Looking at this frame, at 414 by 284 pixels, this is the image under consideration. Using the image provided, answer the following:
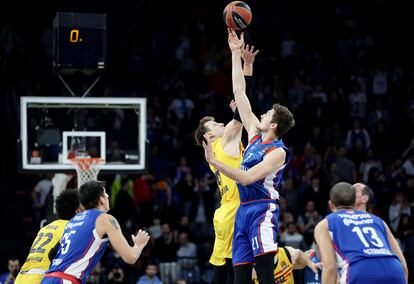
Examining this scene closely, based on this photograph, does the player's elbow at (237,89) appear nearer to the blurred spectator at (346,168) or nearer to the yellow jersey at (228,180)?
the yellow jersey at (228,180)

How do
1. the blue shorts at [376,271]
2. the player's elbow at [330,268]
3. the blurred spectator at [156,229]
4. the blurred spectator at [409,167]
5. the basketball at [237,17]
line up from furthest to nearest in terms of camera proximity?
the blurred spectator at [409,167] → the blurred spectator at [156,229] → the basketball at [237,17] → the player's elbow at [330,268] → the blue shorts at [376,271]

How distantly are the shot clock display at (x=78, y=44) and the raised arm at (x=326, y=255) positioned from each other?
7217 mm

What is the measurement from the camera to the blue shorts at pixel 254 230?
9805 mm

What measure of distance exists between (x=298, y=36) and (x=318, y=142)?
5.95 meters

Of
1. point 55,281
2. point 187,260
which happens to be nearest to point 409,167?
point 187,260

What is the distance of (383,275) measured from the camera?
337 inches

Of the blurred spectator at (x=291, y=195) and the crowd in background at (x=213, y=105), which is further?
the blurred spectator at (x=291, y=195)

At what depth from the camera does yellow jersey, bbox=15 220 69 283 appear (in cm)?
1019

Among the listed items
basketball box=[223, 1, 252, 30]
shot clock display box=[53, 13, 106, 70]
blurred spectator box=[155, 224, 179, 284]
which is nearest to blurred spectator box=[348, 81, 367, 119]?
blurred spectator box=[155, 224, 179, 284]

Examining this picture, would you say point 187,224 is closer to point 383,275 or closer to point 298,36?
point 298,36

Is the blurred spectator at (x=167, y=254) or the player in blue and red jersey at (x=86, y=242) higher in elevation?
the player in blue and red jersey at (x=86, y=242)

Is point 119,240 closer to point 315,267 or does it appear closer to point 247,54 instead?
point 247,54

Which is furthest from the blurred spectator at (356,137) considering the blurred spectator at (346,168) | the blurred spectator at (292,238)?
the blurred spectator at (292,238)

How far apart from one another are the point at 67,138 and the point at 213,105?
7910 millimetres
